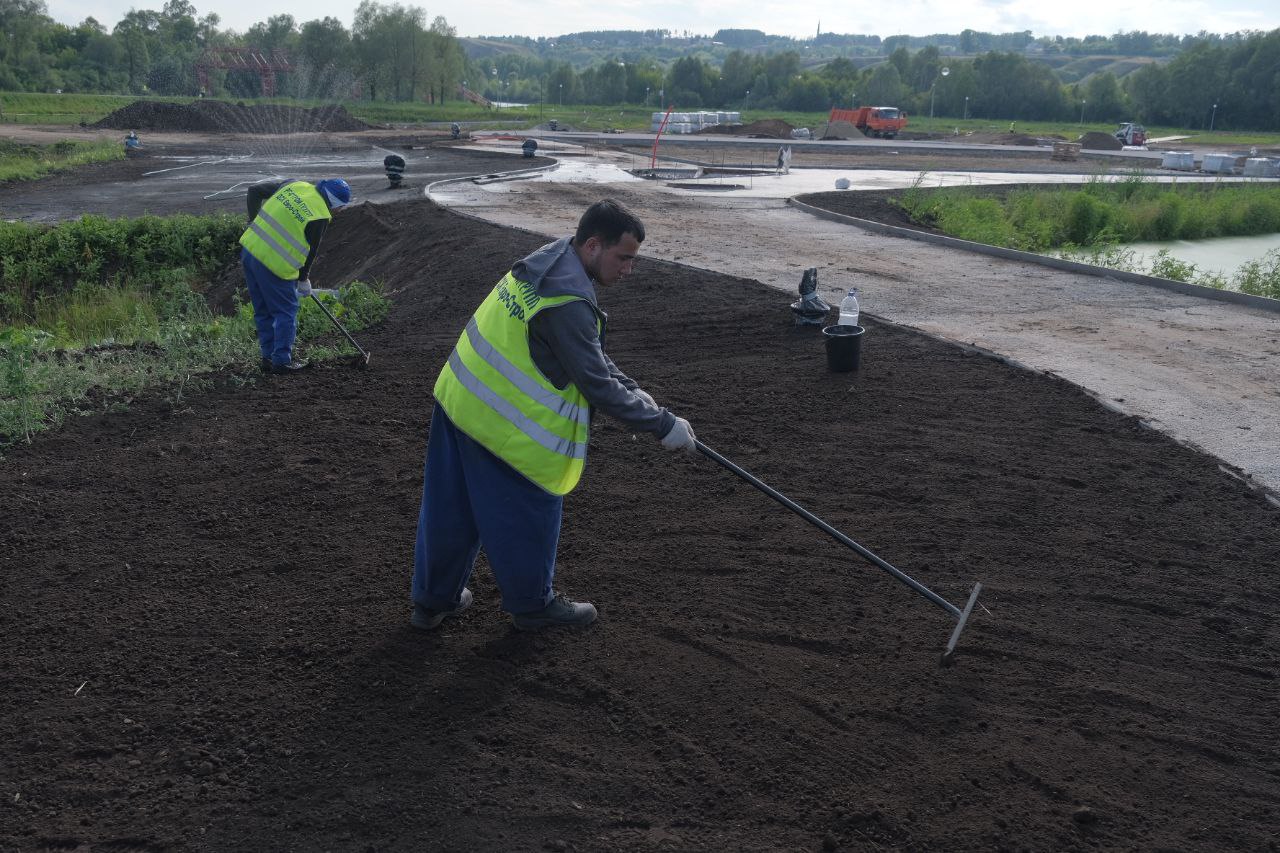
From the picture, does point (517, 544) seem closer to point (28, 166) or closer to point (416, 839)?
point (416, 839)

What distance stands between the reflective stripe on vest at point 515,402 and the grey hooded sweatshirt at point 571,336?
0.14 ft

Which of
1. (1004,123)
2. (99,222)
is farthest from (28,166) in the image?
(1004,123)

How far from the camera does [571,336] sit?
11.3 ft

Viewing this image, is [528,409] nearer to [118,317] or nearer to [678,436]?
[678,436]

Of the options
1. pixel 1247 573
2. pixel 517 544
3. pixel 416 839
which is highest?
pixel 517 544

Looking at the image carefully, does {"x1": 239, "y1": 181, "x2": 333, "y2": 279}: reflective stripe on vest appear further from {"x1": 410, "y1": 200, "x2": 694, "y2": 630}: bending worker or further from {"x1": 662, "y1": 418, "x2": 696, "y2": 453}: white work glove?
{"x1": 662, "y1": 418, "x2": 696, "y2": 453}: white work glove

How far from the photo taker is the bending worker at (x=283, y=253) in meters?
7.21

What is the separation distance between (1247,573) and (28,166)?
98.0ft

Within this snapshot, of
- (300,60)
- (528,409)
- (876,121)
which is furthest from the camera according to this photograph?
(300,60)

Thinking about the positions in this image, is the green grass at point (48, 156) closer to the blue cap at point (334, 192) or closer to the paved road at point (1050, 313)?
the paved road at point (1050, 313)

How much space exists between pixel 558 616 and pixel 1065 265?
10291 millimetres

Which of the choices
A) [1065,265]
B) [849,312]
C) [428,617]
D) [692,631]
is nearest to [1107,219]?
[1065,265]

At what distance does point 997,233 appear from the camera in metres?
15.2

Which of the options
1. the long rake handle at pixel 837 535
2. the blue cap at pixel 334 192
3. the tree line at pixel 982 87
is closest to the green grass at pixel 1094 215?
the blue cap at pixel 334 192
